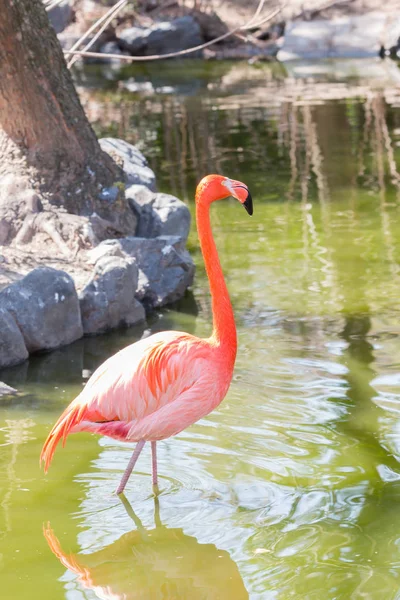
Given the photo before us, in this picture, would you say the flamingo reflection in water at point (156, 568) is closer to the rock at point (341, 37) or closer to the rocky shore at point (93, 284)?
the rocky shore at point (93, 284)

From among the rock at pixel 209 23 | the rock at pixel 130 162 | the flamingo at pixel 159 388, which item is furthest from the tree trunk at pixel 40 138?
the rock at pixel 209 23

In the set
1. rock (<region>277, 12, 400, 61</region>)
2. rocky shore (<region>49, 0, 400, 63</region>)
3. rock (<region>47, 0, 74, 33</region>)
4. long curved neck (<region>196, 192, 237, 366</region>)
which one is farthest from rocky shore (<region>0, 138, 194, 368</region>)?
rock (<region>47, 0, 74, 33</region>)

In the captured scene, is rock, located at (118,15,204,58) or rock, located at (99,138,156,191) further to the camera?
rock, located at (118,15,204,58)

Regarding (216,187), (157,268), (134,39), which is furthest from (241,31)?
(216,187)

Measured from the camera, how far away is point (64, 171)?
7820 millimetres

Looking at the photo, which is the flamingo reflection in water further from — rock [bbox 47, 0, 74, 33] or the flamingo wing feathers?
rock [bbox 47, 0, 74, 33]

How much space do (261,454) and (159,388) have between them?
0.88m

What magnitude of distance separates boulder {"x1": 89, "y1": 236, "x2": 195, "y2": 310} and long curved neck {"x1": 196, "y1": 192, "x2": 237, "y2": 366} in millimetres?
2852

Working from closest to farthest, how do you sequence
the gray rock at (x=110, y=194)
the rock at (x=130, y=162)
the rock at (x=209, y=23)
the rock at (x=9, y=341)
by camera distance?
the rock at (x=9, y=341) → the gray rock at (x=110, y=194) → the rock at (x=130, y=162) → the rock at (x=209, y=23)

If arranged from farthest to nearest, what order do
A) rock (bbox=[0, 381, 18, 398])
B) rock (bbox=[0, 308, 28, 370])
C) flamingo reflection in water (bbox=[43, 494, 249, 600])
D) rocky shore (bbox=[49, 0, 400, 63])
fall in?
rocky shore (bbox=[49, 0, 400, 63])
rock (bbox=[0, 308, 28, 370])
rock (bbox=[0, 381, 18, 398])
flamingo reflection in water (bbox=[43, 494, 249, 600])

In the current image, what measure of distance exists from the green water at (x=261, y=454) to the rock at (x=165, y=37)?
16.8m

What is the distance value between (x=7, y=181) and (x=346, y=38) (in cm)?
1774

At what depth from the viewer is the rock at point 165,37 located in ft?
83.6

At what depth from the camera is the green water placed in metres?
3.71
